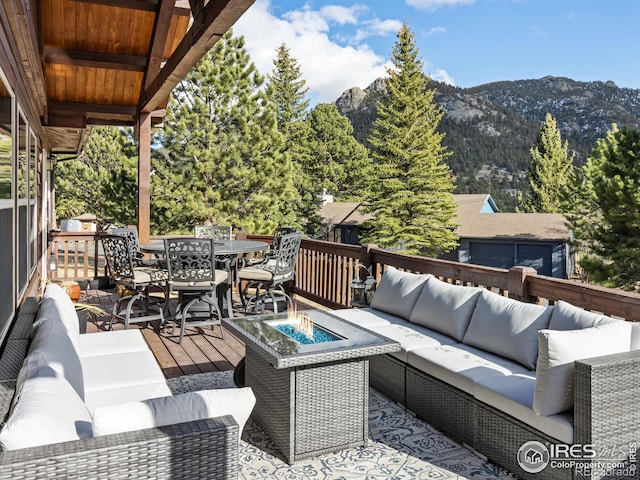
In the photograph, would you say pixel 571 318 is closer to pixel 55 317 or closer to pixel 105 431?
pixel 105 431

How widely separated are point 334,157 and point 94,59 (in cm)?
2690

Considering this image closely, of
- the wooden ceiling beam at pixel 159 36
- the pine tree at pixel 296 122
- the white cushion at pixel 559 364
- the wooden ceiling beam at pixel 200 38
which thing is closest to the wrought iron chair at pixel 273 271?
the wooden ceiling beam at pixel 200 38

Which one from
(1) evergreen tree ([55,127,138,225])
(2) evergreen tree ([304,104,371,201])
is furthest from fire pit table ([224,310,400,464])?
(2) evergreen tree ([304,104,371,201])

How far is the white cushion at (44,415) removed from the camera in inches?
52.6

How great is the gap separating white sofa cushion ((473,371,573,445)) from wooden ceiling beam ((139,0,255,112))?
255cm

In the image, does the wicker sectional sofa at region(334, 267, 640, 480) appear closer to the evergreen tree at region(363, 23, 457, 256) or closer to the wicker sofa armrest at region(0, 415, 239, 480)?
the wicker sofa armrest at region(0, 415, 239, 480)

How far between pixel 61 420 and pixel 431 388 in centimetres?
216

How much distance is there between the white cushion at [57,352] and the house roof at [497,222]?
21683mm

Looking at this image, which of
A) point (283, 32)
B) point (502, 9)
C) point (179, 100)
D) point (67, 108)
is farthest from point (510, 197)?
point (67, 108)

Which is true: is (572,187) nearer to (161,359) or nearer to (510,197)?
(161,359)

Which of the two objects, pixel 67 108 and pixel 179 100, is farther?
pixel 179 100

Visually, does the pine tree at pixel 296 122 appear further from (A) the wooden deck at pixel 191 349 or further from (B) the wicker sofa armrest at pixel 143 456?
(B) the wicker sofa armrest at pixel 143 456

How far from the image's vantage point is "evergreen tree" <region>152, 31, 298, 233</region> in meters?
15.3

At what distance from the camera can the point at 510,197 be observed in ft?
155
